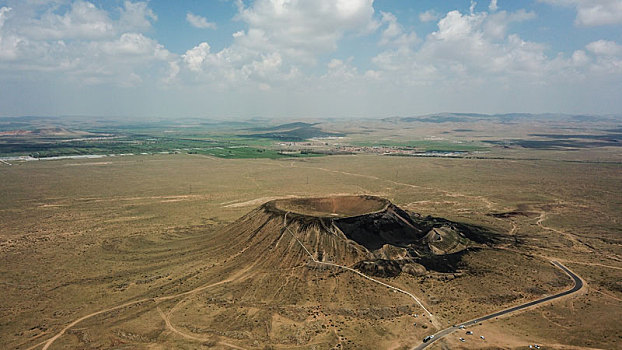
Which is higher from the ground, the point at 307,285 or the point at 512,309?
the point at 307,285

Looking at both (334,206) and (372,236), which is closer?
(372,236)

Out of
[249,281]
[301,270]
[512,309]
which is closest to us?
[512,309]

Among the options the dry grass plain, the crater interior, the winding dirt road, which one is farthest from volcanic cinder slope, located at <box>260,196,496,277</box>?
the dry grass plain

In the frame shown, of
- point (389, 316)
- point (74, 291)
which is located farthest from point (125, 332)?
point (389, 316)

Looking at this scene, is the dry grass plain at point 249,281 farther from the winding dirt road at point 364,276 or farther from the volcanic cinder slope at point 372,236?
the volcanic cinder slope at point 372,236

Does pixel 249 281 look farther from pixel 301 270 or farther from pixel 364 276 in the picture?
pixel 364 276

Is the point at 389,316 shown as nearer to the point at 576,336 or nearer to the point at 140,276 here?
the point at 576,336

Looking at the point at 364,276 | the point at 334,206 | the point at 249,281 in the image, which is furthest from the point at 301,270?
the point at 334,206

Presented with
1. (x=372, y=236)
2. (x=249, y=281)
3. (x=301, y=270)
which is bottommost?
(x=249, y=281)

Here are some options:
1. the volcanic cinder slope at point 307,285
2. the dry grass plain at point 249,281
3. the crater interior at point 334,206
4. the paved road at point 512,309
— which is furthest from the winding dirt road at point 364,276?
the crater interior at point 334,206
